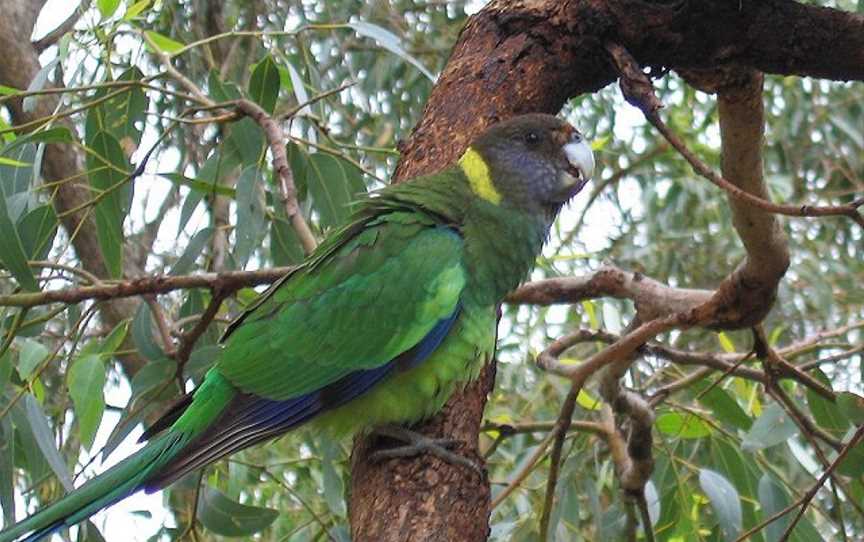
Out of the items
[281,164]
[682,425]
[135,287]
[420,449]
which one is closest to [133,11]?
[281,164]

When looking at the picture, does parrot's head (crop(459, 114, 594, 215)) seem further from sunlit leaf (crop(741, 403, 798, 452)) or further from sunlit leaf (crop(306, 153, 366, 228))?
sunlit leaf (crop(741, 403, 798, 452))

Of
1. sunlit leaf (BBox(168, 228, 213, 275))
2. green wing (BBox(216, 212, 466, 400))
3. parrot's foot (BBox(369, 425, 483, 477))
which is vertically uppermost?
sunlit leaf (BBox(168, 228, 213, 275))

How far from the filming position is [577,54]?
1.87 meters

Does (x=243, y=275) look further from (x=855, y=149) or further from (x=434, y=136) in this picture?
(x=855, y=149)

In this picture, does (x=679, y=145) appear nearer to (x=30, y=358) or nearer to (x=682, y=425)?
(x=682, y=425)

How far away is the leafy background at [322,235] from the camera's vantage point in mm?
2141

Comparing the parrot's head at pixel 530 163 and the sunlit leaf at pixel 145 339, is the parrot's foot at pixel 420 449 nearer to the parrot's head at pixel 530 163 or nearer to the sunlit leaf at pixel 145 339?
the parrot's head at pixel 530 163

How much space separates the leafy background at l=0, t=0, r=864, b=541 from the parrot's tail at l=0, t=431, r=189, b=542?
311 millimetres

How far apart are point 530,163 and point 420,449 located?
60 centimetres

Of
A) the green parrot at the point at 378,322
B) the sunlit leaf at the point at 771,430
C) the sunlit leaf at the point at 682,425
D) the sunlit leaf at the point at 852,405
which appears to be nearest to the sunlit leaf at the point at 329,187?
the green parrot at the point at 378,322

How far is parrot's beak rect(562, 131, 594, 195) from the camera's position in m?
2.03

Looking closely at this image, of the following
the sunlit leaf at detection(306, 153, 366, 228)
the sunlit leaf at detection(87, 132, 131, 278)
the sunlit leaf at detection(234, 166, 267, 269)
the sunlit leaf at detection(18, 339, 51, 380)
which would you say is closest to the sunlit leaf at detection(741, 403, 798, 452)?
the sunlit leaf at detection(306, 153, 366, 228)

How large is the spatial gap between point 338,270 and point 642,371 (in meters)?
2.35

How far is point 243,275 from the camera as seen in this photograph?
6.45 ft
